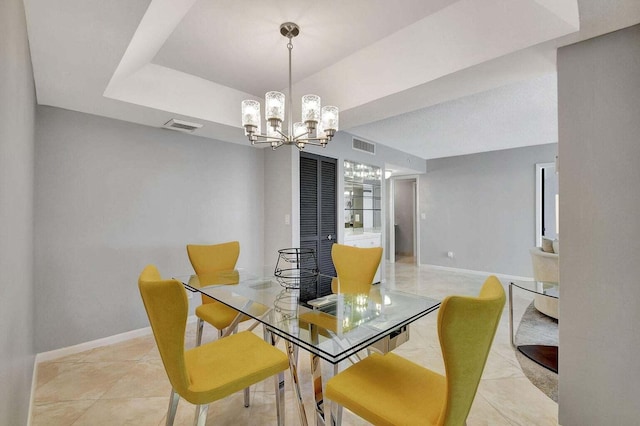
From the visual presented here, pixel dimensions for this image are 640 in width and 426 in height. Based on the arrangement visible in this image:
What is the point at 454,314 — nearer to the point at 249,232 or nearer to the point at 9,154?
the point at 9,154

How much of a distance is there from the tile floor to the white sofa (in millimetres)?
1051

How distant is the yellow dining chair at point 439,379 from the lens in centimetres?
86

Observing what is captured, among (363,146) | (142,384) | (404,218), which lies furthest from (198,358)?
(404,218)

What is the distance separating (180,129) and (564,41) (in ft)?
10.1

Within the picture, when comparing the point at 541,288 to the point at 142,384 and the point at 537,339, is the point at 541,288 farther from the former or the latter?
the point at 142,384

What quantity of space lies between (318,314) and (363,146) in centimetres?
347

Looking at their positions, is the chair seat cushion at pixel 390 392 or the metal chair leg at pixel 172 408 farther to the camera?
the metal chair leg at pixel 172 408

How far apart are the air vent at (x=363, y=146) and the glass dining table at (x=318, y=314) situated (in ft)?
8.57

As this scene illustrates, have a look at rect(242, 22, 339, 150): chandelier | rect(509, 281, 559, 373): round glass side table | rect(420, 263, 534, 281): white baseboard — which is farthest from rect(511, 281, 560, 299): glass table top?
rect(420, 263, 534, 281): white baseboard

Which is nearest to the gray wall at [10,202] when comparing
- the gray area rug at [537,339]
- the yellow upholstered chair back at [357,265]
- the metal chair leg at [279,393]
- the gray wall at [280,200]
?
the metal chair leg at [279,393]

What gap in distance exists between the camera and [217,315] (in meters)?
2.06

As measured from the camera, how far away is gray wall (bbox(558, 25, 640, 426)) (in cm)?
145

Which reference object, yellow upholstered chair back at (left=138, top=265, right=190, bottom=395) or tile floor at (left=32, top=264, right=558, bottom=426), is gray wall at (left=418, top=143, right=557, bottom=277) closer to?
tile floor at (left=32, top=264, right=558, bottom=426)

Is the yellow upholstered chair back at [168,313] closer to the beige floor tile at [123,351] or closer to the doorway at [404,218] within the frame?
the beige floor tile at [123,351]
